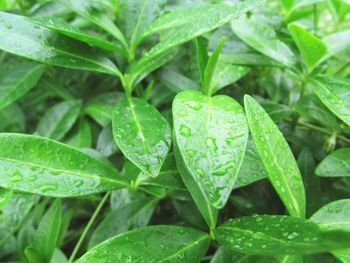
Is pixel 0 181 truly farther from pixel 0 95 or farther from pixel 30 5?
pixel 30 5

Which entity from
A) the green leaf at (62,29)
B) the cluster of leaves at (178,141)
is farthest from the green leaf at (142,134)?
the green leaf at (62,29)

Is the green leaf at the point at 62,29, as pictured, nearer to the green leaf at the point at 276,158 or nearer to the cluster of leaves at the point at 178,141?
the cluster of leaves at the point at 178,141

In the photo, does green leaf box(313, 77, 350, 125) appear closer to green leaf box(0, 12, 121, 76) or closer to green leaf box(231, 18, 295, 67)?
green leaf box(231, 18, 295, 67)

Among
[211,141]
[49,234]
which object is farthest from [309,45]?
[49,234]

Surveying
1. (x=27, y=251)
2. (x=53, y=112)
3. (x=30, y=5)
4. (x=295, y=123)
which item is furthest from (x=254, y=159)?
(x=30, y=5)

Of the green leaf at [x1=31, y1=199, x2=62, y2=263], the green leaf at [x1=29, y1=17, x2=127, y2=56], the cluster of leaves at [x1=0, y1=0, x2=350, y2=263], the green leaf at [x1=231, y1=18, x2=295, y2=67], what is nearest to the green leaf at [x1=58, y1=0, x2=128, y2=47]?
the cluster of leaves at [x1=0, y1=0, x2=350, y2=263]

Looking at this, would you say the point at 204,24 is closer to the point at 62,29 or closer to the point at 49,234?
the point at 62,29
